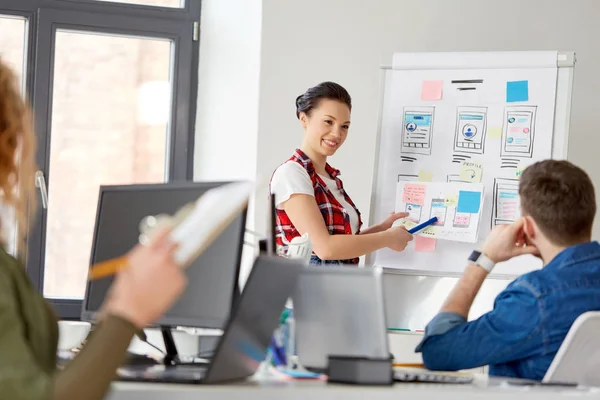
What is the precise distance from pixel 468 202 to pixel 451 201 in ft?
0.24

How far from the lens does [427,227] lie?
12.5 ft

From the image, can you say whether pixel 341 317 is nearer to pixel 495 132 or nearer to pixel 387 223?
pixel 387 223

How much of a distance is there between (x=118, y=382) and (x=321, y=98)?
7.36 feet

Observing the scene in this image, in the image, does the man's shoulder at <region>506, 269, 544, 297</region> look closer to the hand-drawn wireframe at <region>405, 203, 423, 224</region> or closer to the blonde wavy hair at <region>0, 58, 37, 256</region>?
the blonde wavy hair at <region>0, 58, 37, 256</region>

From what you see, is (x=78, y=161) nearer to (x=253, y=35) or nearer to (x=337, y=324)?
(x=253, y=35)

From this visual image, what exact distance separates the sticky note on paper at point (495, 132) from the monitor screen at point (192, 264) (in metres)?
2.11

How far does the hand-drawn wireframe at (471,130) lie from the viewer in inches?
→ 151

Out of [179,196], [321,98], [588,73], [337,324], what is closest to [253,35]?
[321,98]

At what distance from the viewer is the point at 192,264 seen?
1844mm

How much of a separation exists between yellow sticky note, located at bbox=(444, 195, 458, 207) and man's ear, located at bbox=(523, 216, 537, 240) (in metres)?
1.66

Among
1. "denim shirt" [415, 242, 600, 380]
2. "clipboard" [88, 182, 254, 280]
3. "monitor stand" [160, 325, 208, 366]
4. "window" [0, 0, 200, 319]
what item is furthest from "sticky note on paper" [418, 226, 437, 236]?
"clipboard" [88, 182, 254, 280]

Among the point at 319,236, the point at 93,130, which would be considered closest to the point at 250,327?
the point at 319,236

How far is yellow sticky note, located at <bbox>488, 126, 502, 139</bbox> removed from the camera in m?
3.81

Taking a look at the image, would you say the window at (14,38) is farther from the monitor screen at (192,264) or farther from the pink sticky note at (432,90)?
the monitor screen at (192,264)
